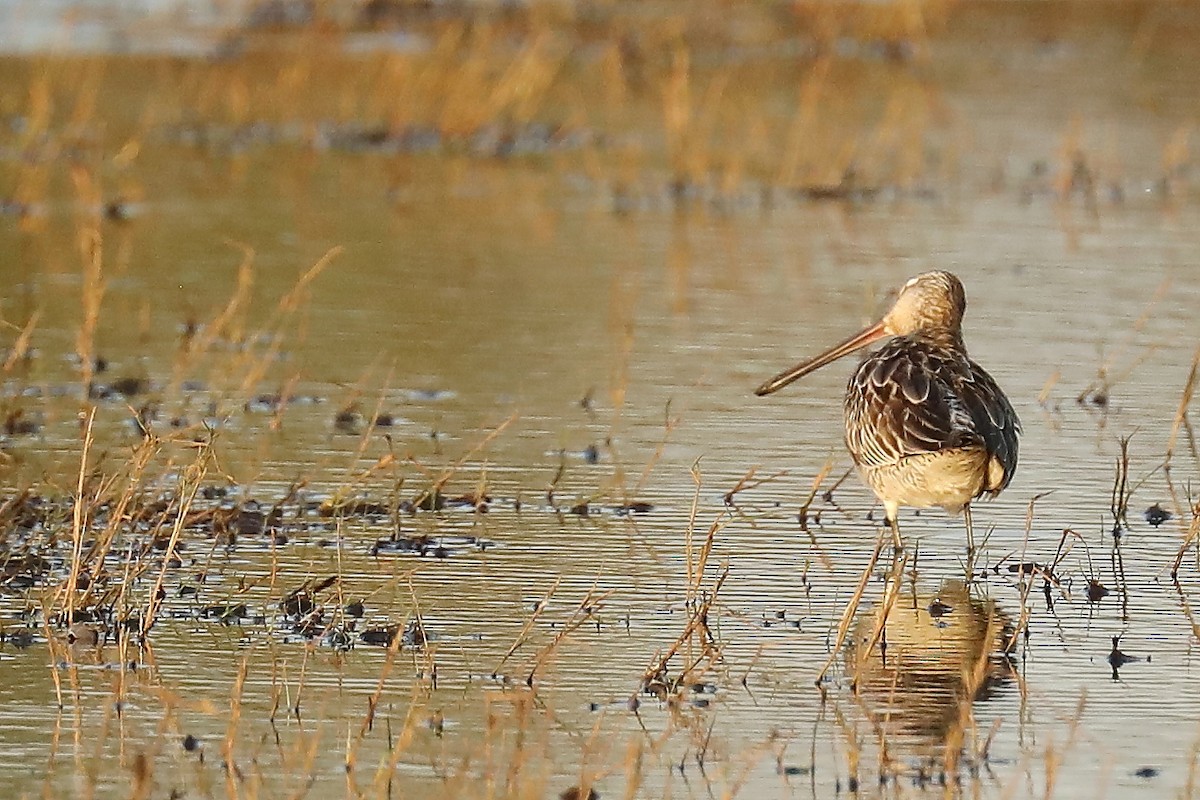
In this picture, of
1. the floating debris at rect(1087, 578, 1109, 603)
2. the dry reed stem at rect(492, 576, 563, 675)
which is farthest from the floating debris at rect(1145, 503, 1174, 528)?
the dry reed stem at rect(492, 576, 563, 675)

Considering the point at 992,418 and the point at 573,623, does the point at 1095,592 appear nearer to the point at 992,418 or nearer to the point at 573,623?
the point at 992,418

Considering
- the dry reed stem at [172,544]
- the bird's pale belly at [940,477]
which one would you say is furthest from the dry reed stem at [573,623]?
the bird's pale belly at [940,477]

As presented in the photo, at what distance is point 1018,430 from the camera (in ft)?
27.7

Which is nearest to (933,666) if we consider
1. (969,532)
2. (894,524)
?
(969,532)

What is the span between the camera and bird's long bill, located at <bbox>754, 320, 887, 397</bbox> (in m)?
9.63

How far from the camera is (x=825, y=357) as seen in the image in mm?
9641

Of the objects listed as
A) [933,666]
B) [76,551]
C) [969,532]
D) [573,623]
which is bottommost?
[933,666]

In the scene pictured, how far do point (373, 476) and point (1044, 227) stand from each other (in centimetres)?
731

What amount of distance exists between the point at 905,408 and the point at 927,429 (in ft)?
0.45

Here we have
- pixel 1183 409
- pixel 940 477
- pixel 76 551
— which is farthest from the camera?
pixel 1183 409

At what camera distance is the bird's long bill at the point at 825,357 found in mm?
9633

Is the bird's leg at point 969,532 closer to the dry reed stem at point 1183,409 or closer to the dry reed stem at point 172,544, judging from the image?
the dry reed stem at point 1183,409

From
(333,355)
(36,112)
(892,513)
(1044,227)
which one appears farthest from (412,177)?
(892,513)

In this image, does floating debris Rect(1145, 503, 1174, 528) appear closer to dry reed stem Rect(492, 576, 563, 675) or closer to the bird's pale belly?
the bird's pale belly
